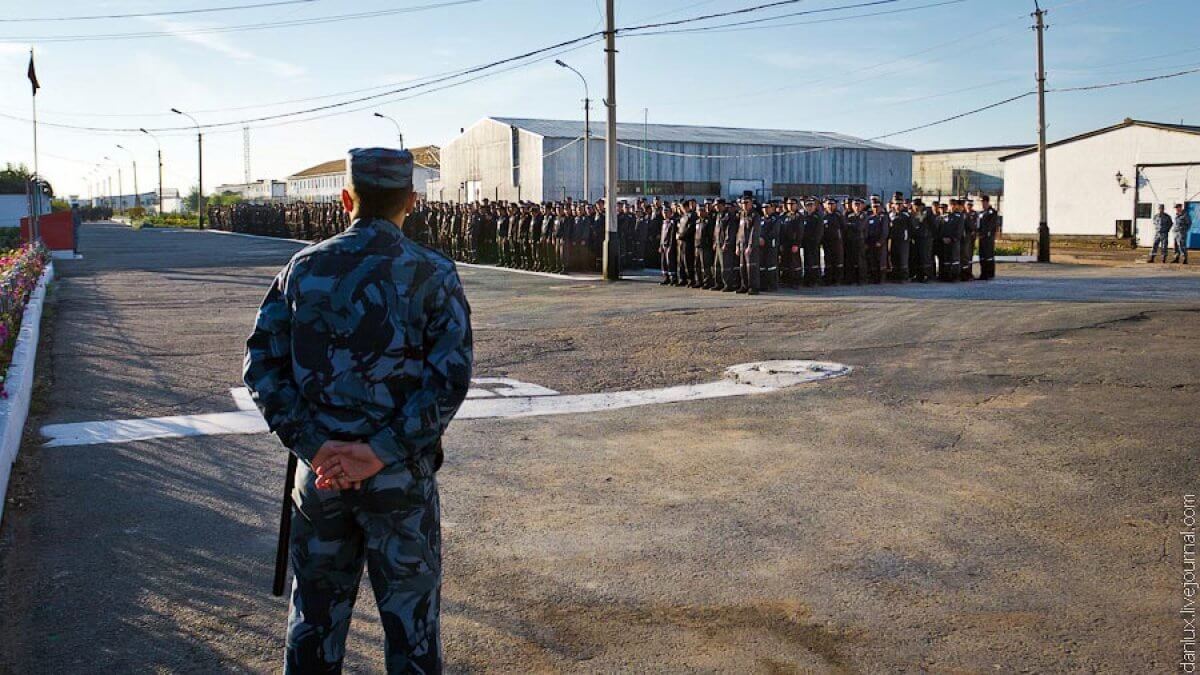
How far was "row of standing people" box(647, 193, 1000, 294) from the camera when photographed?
18.9m

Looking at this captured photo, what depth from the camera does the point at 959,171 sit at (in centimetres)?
6294

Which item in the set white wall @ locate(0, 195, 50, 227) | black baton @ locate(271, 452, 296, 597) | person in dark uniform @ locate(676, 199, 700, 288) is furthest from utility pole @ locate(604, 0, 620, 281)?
white wall @ locate(0, 195, 50, 227)

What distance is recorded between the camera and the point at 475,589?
14.5ft

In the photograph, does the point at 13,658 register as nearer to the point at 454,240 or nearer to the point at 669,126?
the point at 454,240

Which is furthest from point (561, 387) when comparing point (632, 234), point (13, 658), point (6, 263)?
point (632, 234)

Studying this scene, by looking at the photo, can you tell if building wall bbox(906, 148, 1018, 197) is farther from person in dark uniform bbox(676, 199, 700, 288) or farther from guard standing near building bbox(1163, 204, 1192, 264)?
person in dark uniform bbox(676, 199, 700, 288)

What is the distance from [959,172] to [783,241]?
47.6 meters

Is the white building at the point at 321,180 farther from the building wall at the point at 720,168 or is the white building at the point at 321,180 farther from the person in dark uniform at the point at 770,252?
the person in dark uniform at the point at 770,252

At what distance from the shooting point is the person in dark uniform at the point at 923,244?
2081cm

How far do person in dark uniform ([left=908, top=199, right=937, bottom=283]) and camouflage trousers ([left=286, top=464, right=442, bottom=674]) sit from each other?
19425mm

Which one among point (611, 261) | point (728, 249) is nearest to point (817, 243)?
point (728, 249)

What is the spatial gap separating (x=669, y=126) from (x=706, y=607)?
180 feet

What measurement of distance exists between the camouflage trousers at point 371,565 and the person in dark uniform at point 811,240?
17256 mm

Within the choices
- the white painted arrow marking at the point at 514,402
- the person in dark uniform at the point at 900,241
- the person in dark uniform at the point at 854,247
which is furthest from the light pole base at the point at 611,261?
the white painted arrow marking at the point at 514,402
